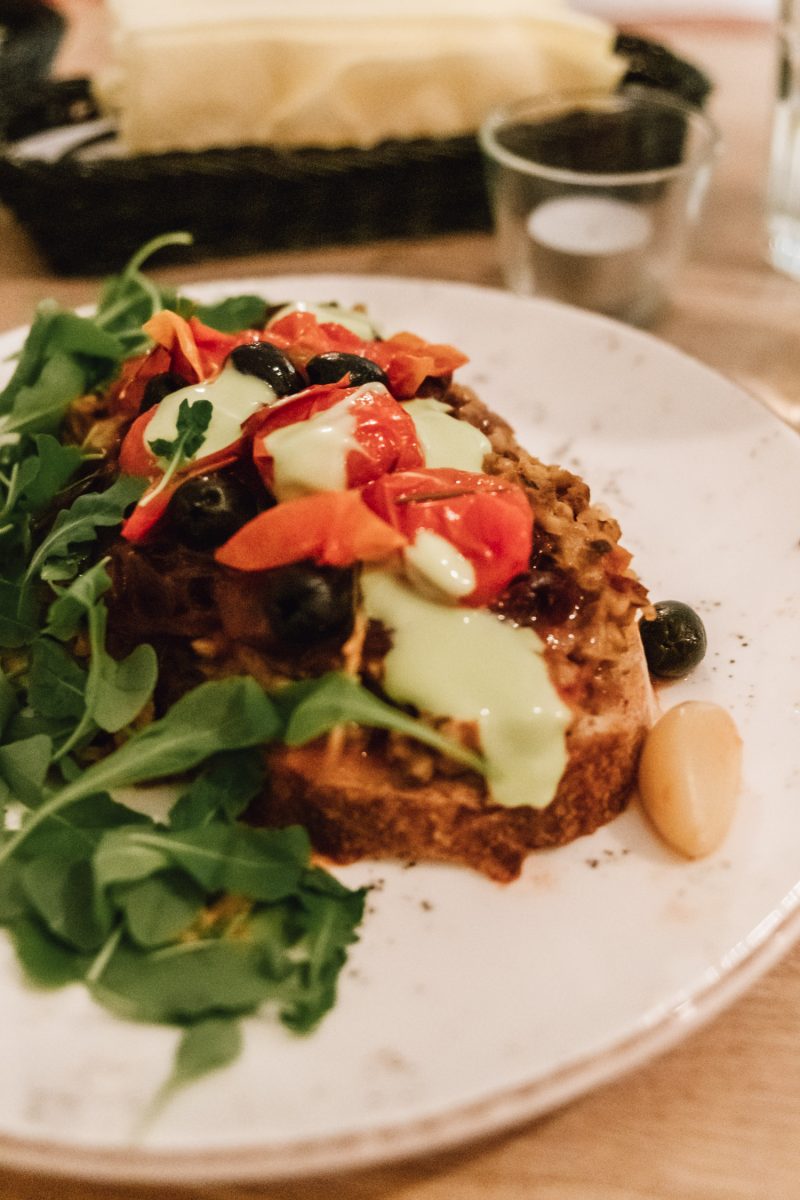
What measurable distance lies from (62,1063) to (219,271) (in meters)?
2.99

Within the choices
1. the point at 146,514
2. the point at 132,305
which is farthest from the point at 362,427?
the point at 132,305

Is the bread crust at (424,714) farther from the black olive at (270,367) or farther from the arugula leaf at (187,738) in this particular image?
the black olive at (270,367)

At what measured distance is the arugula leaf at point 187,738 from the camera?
1.66 meters

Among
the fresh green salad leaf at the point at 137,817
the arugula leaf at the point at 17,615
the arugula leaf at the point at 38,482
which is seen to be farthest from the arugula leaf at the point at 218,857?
the arugula leaf at the point at 38,482

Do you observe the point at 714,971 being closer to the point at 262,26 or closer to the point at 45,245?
the point at 45,245

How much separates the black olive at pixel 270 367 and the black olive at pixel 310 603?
48 cm

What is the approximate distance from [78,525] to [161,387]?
14.2 inches

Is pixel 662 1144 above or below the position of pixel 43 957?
below

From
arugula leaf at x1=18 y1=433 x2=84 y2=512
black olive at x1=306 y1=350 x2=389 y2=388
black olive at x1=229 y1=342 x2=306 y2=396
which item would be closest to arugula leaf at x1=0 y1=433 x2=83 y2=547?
arugula leaf at x1=18 y1=433 x2=84 y2=512

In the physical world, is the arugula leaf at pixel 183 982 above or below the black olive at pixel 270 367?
below

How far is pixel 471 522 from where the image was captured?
68.7 inches

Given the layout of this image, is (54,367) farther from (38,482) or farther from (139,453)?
(139,453)

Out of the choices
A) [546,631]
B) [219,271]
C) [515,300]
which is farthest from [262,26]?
[546,631]

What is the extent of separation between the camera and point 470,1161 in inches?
57.0
